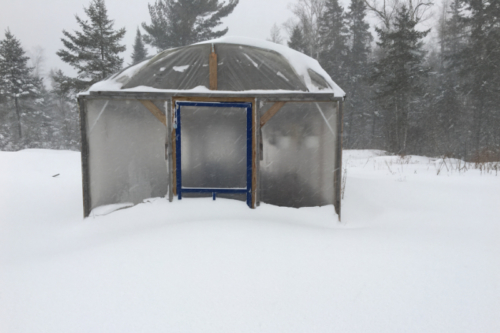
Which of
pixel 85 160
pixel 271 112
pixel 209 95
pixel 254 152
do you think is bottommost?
pixel 85 160

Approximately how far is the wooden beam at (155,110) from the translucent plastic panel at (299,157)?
6.23 feet

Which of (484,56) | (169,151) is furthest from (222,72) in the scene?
(484,56)

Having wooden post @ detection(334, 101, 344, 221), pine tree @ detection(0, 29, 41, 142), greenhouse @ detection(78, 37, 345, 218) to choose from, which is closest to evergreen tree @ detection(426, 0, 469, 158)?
wooden post @ detection(334, 101, 344, 221)

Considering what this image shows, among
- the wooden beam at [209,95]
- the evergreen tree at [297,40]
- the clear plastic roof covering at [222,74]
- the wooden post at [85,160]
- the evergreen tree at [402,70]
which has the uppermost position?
the evergreen tree at [297,40]

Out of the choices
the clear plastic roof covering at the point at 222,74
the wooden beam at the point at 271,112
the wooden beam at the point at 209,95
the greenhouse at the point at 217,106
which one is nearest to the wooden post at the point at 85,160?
the greenhouse at the point at 217,106

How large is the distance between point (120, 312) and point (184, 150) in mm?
3993

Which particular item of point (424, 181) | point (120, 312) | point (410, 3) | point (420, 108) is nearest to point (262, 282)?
point (120, 312)

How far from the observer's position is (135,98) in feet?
18.2

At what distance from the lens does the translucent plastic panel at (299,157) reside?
5949 millimetres

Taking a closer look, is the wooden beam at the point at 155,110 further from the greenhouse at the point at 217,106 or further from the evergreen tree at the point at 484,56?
the evergreen tree at the point at 484,56

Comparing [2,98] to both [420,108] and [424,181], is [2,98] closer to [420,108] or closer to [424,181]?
[424,181]

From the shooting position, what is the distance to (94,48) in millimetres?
21172

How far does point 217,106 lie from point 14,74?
96.2ft

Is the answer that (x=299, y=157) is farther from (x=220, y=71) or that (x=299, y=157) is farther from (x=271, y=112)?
(x=220, y=71)
